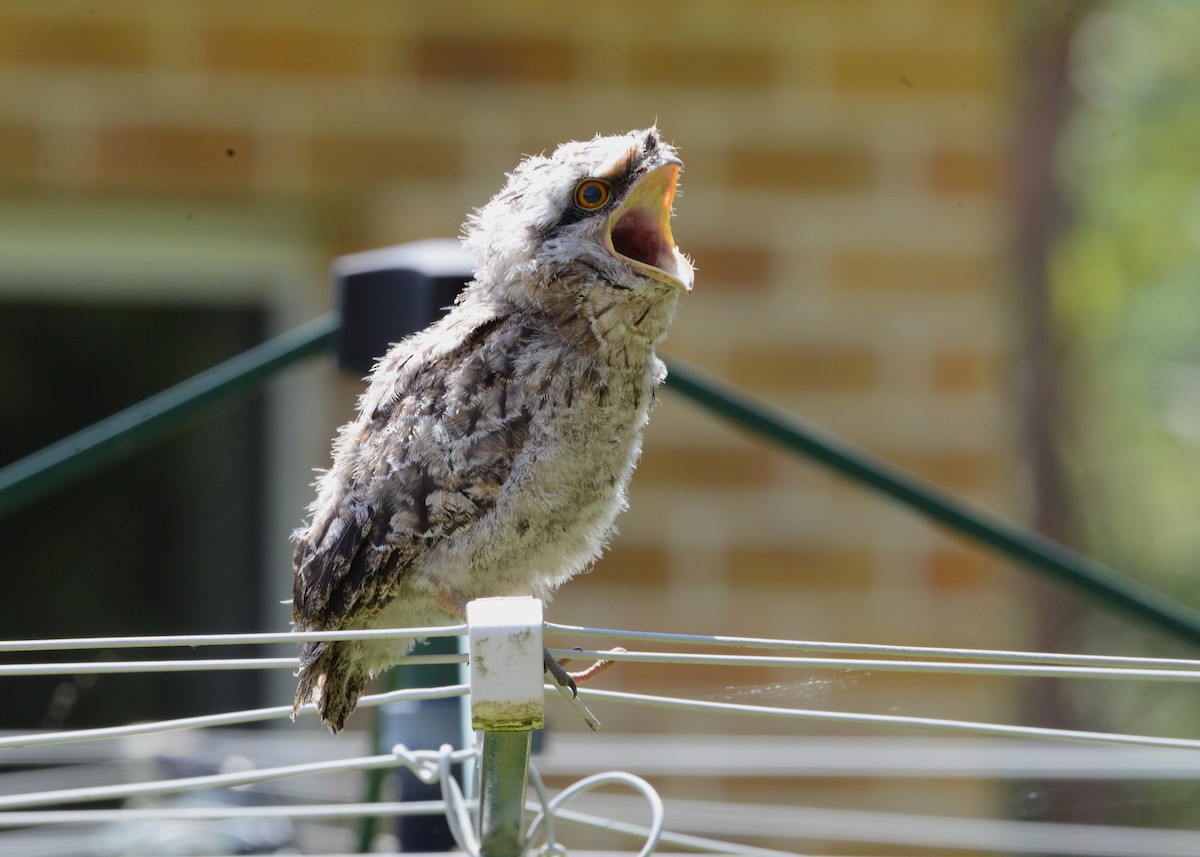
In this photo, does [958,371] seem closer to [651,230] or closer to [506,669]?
[651,230]

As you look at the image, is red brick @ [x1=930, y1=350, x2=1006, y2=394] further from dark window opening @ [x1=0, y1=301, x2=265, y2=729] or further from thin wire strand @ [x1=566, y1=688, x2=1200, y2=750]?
thin wire strand @ [x1=566, y1=688, x2=1200, y2=750]

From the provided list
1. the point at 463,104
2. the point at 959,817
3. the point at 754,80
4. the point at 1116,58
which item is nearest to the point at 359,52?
the point at 463,104

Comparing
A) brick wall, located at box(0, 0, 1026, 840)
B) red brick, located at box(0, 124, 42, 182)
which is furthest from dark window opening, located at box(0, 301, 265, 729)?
red brick, located at box(0, 124, 42, 182)

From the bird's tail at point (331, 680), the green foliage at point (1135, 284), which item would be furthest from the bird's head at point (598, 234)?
the green foliage at point (1135, 284)

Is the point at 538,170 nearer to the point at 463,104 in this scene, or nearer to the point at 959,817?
the point at 463,104

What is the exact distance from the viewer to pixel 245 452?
4066 mm

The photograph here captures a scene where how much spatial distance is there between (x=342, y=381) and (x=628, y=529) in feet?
2.82

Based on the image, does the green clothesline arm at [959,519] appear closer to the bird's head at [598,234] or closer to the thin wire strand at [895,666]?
the bird's head at [598,234]

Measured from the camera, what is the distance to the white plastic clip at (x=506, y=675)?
1.14 m

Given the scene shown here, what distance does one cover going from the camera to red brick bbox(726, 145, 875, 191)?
12.6 feet

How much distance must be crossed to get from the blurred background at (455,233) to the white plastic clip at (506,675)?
2.55 metres

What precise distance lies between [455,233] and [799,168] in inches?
37.8

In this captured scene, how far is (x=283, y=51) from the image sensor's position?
373 cm

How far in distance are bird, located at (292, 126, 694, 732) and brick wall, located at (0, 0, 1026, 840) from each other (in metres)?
1.79
